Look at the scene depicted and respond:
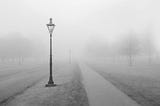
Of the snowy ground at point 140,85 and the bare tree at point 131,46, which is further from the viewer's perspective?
the bare tree at point 131,46

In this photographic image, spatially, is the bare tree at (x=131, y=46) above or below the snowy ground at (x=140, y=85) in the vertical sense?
above

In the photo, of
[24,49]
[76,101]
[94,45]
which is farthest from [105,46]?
[76,101]

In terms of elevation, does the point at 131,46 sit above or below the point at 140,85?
above

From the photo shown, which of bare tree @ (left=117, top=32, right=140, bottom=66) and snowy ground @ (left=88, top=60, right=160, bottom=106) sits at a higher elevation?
bare tree @ (left=117, top=32, right=140, bottom=66)

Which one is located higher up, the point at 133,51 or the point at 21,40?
the point at 21,40

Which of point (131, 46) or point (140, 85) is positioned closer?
point (140, 85)

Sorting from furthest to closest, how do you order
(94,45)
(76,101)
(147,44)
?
(94,45) < (147,44) < (76,101)

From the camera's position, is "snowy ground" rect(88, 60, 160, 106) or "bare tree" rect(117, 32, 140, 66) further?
"bare tree" rect(117, 32, 140, 66)

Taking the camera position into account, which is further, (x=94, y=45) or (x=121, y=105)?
(x=94, y=45)

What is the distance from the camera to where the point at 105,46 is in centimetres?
7769

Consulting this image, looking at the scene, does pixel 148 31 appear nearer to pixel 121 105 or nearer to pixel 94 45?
pixel 94 45

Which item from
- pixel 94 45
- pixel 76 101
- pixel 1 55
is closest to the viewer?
pixel 76 101

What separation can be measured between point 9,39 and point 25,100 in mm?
59375

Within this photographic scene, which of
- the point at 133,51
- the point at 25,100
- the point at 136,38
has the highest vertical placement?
the point at 136,38
